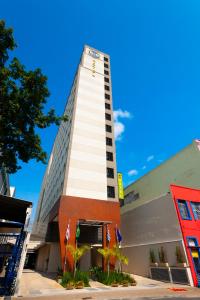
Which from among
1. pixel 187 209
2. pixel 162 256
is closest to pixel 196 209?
pixel 187 209

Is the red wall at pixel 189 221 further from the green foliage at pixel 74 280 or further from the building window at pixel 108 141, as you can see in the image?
the building window at pixel 108 141

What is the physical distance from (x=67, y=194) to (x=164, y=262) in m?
14.5

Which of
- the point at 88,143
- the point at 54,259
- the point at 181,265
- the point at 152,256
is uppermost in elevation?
the point at 88,143

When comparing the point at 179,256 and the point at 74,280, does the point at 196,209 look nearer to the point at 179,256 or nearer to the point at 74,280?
the point at 179,256

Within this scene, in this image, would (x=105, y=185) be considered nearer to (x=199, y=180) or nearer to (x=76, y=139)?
(x=76, y=139)

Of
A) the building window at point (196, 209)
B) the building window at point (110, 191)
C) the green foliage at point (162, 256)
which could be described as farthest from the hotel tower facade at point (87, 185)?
the building window at point (196, 209)

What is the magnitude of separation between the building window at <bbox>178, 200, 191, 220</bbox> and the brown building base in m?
9.00

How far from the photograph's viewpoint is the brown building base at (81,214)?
80.1 ft

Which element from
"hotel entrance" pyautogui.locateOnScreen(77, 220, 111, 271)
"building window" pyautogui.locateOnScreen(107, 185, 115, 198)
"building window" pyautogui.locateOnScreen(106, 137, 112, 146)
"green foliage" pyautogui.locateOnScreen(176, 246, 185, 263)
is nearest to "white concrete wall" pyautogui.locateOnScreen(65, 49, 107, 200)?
"building window" pyautogui.locateOnScreen(107, 185, 115, 198)

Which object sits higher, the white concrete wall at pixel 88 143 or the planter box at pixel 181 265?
the white concrete wall at pixel 88 143

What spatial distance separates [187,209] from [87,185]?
14127 millimetres

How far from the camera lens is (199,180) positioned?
2947 centimetres

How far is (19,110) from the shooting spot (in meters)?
16.2

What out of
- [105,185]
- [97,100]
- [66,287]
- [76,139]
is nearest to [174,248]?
[66,287]
